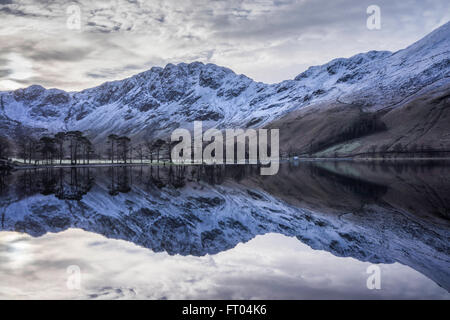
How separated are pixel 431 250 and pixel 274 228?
324 inches

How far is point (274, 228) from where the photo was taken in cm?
2112

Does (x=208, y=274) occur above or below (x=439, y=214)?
below

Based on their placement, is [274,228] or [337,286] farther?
[274,228]

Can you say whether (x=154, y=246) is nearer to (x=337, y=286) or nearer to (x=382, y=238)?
(x=337, y=286)

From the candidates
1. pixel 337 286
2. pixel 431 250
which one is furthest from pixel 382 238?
pixel 337 286

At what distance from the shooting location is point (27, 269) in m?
13.2

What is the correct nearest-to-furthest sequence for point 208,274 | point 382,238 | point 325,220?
1. point 208,274
2. point 382,238
3. point 325,220

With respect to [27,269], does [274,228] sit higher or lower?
higher

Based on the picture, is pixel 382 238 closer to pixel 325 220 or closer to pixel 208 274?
pixel 325 220

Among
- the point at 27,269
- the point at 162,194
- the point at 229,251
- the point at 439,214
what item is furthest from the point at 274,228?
the point at 162,194
